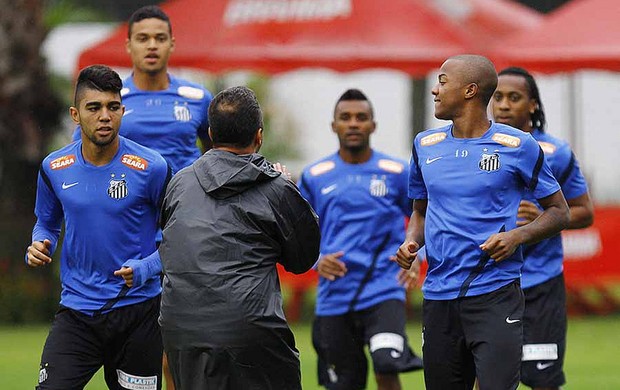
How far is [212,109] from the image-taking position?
687cm

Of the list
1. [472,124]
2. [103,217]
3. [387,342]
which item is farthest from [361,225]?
[103,217]

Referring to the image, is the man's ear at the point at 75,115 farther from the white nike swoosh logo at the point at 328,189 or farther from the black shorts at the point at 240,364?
the white nike swoosh logo at the point at 328,189

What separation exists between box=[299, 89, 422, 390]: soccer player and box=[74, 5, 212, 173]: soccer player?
1.12m

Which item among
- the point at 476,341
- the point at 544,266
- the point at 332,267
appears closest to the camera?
the point at 476,341

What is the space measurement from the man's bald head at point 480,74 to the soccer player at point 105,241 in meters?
1.88

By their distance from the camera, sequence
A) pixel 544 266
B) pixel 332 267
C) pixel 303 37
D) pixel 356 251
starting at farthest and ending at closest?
pixel 303 37, pixel 356 251, pixel 332 267, pixel 544 266

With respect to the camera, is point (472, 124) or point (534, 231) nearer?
point (534, 231)

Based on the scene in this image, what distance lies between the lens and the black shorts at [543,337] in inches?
364

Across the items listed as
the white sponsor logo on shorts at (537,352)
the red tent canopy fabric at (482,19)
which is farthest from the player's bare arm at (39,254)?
the red tent canopy fabric at (482,19)

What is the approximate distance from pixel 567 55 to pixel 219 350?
11.3 metres

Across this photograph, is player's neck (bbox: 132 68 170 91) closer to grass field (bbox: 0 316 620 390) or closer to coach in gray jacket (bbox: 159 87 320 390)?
coach in gray jacket (bbox: 159 87 320 390)

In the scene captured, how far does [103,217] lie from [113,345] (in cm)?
77

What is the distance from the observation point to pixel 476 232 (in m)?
7.58

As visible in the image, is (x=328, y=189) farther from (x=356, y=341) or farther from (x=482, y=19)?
(x=482, y=19)
